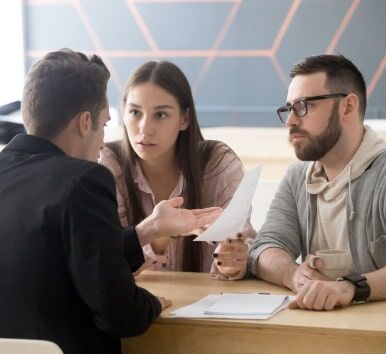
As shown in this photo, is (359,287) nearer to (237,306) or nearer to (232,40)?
(237,306)

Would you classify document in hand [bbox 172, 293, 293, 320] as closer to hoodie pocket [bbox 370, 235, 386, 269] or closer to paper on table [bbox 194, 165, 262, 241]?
paper on table [bbox 194, 165, 262, 241]

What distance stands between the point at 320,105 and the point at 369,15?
3341 millimetres

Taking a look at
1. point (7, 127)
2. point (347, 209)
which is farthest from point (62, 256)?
point (7, 127)

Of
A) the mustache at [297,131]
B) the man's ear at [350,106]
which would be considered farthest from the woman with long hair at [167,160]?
Result: the man's ear at [350,106]

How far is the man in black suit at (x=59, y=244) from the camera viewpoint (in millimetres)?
1471

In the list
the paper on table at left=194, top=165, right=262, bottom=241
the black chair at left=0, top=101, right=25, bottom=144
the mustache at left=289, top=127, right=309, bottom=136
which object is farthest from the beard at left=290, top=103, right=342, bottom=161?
the black chair at left=0, top=101, right=25, bottom=144

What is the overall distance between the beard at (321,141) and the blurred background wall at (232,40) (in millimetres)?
3171

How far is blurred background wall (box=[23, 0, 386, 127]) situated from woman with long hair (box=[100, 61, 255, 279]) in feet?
9.95

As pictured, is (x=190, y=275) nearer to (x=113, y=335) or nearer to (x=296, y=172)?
(x=296, y=172)

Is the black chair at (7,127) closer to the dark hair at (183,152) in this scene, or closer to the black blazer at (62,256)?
the dark hair at (183,152)

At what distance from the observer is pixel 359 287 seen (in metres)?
1.82

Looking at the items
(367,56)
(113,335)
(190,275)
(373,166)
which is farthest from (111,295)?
(367,56)

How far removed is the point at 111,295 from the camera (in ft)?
4.89

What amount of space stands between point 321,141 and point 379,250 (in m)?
0.34
